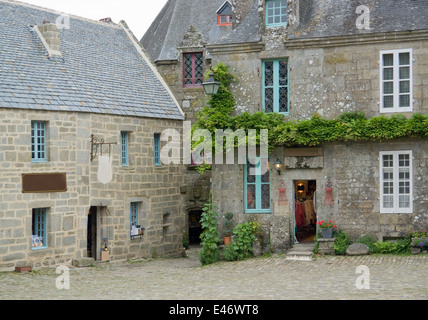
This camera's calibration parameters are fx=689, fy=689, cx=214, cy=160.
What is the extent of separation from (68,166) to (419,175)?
1003 cm

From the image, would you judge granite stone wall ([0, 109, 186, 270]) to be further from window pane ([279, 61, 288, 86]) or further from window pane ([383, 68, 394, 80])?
window pane ([383, 68, 394, 80])

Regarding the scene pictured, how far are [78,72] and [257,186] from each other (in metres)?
7.30

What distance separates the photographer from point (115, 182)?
22.1 meters

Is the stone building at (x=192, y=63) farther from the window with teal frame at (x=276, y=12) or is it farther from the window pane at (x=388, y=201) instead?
A: the window pane at (x=388, y=201)

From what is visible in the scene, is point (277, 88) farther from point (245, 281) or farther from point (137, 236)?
point (137, 236)

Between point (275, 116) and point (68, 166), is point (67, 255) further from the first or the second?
point (275, 116)

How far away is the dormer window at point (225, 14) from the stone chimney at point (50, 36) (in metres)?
7.41

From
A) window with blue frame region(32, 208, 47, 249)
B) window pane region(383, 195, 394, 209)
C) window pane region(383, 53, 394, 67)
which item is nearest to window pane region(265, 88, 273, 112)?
window pane region(383, 53, 394, 67)

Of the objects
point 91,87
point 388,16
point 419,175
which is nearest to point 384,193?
point 419,175

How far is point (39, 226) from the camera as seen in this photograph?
1991cm

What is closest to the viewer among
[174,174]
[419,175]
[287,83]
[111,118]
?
[419,175]

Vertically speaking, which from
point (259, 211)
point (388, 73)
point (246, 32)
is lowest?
point (259, 211)

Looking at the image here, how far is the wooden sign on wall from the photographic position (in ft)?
63.3

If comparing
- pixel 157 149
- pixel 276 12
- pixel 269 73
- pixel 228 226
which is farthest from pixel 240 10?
pixel 228 226
